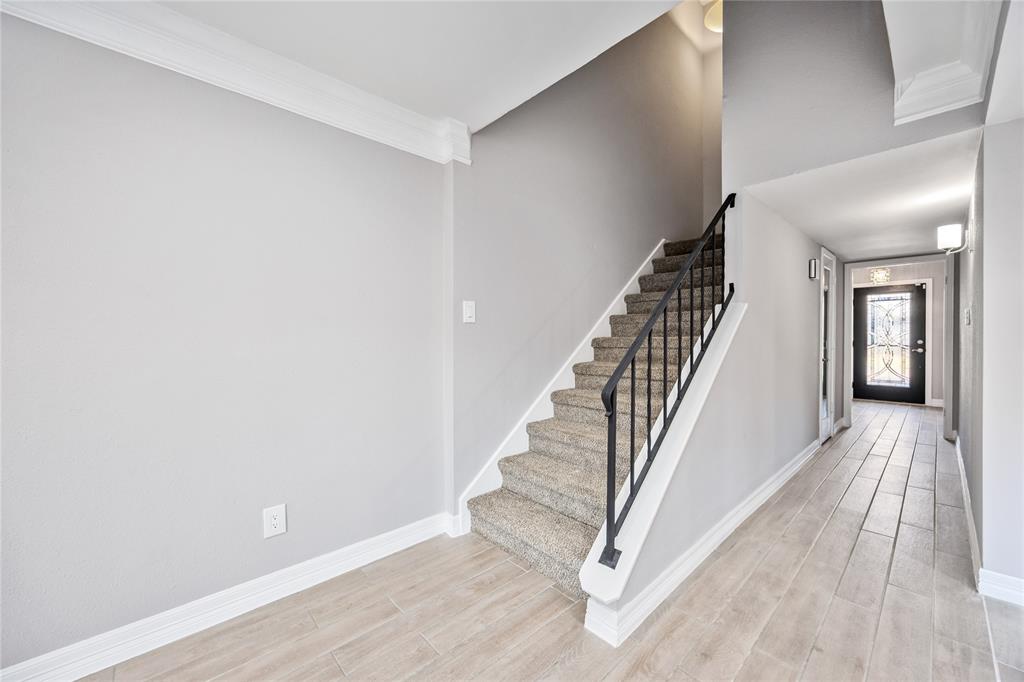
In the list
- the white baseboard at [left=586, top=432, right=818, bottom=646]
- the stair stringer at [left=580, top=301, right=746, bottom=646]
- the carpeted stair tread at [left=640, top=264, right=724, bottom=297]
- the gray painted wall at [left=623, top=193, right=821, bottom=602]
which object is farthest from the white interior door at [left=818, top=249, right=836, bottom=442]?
the stair stringer at [left=580, top=301, right=746, bottom=646]

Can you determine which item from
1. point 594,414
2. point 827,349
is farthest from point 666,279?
point 827,349

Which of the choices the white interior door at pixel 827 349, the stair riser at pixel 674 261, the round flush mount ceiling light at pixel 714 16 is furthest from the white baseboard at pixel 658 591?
the round flush mount ceiling light at pixel 714 16

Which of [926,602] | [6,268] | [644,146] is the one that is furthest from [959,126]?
[6,268]

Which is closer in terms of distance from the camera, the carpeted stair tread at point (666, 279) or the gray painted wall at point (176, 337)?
the gray painted wall at point (176, 337)

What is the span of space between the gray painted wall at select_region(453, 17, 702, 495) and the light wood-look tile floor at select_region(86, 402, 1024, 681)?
0.71 m

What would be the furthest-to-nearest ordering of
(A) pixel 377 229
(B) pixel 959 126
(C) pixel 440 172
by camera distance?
(C) pixel 440 172 → (A) pixel 377 229 → (B) pixel 959 126

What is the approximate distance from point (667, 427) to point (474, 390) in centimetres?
109

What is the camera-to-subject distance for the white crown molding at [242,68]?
1.50 meters

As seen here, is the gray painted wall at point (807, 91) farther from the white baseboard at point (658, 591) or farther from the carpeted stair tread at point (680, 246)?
the white baseboard at point (658, 591)

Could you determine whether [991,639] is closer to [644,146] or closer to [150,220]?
[150,220]

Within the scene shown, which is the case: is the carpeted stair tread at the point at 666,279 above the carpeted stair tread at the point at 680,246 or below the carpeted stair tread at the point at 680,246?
below

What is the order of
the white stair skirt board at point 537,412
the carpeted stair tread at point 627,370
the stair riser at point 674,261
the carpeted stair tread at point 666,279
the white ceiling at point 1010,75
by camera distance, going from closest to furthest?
the white ceiling at point 1010,75 < the white stair skirt board at point 537,412 < the carpeted stair tread at point 627,370 < the carpeted stair tread at point 666,279 < the stair riser at point 674,261

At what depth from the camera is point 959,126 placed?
78.3 inches

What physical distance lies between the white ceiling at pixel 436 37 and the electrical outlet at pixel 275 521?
6.48ft
